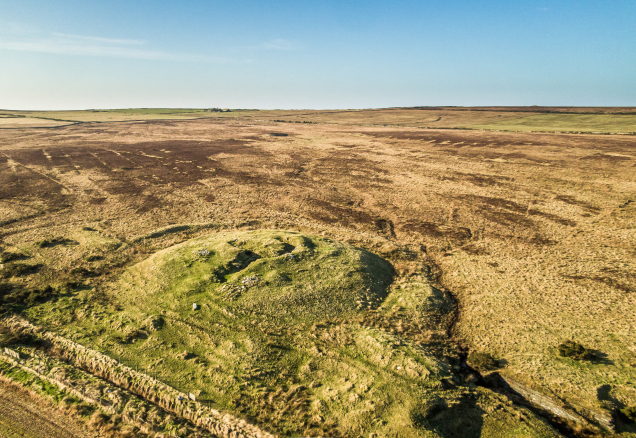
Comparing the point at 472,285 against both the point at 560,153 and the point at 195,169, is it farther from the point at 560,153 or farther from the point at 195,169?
the point at 560,153

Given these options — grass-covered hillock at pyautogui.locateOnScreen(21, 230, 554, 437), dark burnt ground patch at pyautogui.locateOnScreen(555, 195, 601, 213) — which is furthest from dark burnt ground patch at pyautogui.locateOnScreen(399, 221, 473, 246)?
dark burnt ground patch at pyautogui.locateOnScreen(555, 195, 601, 213)

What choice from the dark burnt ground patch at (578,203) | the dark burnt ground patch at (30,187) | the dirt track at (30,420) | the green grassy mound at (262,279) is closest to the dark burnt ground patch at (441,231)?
the green grassy mound at (262,279)

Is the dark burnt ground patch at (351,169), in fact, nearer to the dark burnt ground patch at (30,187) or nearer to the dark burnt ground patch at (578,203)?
the dark burnt ground patch at (578,203)

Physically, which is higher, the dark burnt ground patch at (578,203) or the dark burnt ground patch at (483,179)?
the dark burnt ground patch at (483,179)

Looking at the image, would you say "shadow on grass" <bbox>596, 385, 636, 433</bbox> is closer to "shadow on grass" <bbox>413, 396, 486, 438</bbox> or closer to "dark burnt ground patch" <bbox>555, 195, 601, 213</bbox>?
"shadow on grass" <bbox>413, 396, 486, 438</bbox>

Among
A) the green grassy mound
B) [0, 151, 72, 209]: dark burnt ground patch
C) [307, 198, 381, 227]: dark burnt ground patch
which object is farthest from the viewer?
[0, 151, 72, 209]: dark burnt ground patch
